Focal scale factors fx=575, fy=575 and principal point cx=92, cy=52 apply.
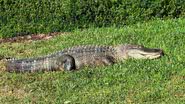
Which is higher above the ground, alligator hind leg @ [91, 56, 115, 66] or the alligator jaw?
the alligator jaw

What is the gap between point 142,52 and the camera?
9461 mm

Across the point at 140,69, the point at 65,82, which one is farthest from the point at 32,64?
the point at 140,69

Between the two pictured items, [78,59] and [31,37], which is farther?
[31,37]

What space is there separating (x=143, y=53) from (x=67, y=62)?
51.8 inches

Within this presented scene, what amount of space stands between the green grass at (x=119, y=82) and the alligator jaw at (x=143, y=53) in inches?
5.3

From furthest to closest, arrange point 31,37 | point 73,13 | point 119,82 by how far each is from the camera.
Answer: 1. point 31,37
2. point 73,13
3. point 119,82

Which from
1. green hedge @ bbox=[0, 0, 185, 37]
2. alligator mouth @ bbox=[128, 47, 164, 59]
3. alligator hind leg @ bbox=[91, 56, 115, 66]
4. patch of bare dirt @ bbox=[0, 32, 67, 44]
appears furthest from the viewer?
patch of bare dirt @ bbox=[0, 32, 67, 44]

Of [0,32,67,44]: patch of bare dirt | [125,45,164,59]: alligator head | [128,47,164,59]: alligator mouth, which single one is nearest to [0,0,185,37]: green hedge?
[0,32,67,44]: patch of bare dirt

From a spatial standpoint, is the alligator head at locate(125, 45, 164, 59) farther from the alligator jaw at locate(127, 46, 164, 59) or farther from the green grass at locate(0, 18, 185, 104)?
the green grass at locate(0, 18, 185, 104)

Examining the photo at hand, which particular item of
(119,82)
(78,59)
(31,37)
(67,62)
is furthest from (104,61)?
(31,37)

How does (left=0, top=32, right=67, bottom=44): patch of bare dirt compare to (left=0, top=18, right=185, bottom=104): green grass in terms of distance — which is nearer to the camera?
(left=0, top=18, right=185, bottom=104): green grass

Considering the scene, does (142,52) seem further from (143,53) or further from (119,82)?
(119,82)

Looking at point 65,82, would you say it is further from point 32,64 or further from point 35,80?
point 32,64

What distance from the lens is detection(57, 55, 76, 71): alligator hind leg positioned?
975cm
